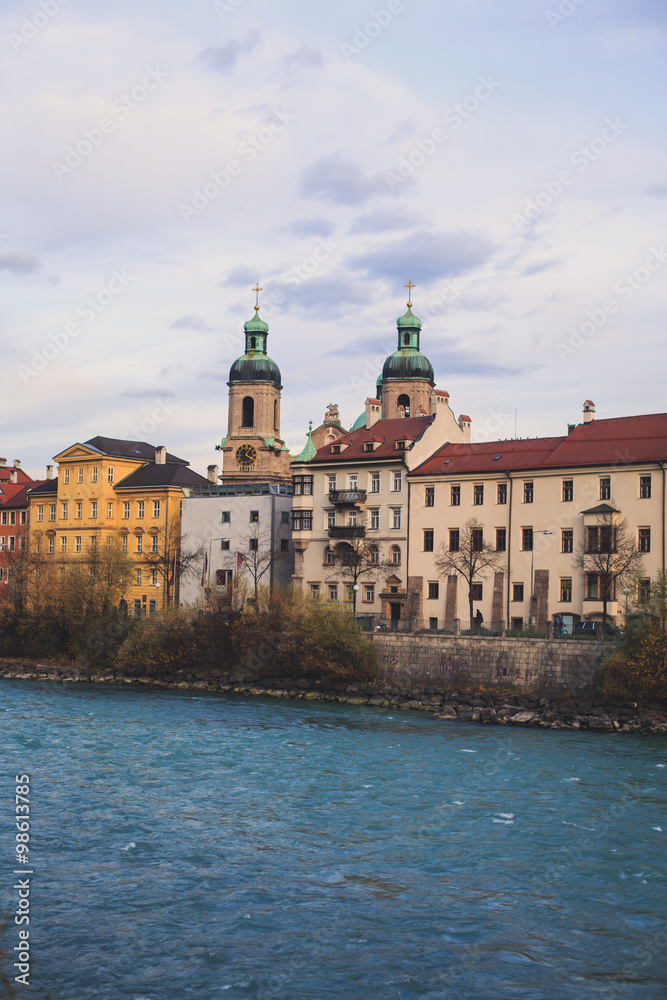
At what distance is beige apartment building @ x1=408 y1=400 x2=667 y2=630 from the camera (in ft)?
184

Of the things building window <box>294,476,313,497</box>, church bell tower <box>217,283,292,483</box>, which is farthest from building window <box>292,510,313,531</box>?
church bell tower <box>217,283,292,483</box>

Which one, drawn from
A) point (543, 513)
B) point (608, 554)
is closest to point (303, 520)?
point (543, 513)

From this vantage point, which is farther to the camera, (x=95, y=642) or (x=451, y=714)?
(x=95, y=642)

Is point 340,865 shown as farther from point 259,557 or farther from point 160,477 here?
point 160,477

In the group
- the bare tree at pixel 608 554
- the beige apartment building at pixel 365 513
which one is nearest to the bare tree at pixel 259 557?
the beige apartment building at pixel 365 513

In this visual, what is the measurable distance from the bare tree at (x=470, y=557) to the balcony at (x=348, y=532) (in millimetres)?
5858

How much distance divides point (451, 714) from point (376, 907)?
89.5 feet

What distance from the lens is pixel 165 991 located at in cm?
1692

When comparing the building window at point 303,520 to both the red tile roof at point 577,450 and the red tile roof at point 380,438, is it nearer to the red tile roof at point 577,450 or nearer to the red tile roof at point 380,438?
the red tile roof at point 380,438

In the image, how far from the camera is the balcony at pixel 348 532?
67500 millimetres

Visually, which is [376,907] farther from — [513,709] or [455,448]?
[455,448]

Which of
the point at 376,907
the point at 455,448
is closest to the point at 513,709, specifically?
the point at 455,448

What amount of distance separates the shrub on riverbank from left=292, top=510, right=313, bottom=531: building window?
7.94 m

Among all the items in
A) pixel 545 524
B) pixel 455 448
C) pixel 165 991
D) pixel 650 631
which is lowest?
pixel 165 991
